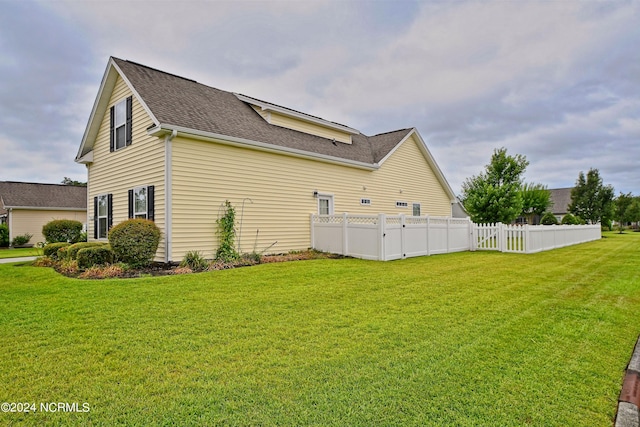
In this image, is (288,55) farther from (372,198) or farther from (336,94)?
(372,198)

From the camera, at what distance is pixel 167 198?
914 centimetres

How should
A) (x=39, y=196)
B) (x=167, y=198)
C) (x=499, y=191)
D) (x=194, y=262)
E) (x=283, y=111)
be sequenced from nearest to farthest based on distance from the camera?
1. (x=194, y=262)
2. (x=167, y=198)
3. (x=283, y=111)
4. (x=499, y=191)
5. (x=39, y=196)

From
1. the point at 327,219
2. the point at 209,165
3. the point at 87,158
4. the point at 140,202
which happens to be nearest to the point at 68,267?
the point at 140,202

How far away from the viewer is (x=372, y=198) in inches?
608

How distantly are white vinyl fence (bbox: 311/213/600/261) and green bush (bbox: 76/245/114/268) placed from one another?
21.6 feet

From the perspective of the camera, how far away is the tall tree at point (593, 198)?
108 ft

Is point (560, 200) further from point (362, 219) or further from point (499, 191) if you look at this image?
point (362, 219)

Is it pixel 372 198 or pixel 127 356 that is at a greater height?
pixel 372 198

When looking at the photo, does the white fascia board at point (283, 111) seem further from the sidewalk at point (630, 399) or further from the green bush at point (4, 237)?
the green bush at point (4, 237)

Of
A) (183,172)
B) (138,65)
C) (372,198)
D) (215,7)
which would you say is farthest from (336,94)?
(183,172)

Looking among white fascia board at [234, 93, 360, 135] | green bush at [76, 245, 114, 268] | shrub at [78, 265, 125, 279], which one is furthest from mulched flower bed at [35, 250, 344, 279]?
white fascia board at [234, 93, 360, 135]

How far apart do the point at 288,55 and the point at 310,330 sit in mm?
13721

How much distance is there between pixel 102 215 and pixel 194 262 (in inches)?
258

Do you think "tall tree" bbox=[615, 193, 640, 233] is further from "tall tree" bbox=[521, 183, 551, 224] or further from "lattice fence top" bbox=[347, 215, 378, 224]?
"lattice fence top" bbox=[347, 215, 378, 224]
